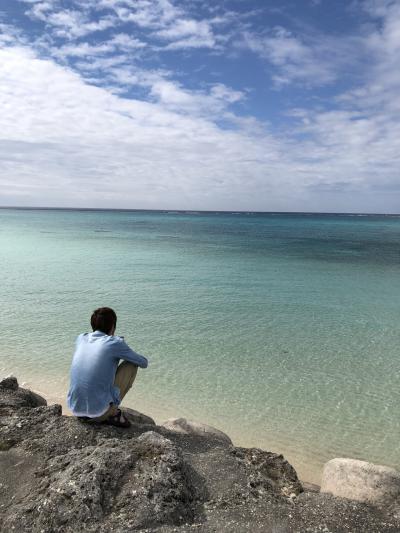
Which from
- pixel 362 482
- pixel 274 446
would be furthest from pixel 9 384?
pixel 362 482

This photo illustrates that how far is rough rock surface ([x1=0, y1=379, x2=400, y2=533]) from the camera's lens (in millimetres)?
3201

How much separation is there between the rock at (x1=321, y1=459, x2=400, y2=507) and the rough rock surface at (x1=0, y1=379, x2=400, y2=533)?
1.67 ft

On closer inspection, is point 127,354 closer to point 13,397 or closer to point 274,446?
point 13,397

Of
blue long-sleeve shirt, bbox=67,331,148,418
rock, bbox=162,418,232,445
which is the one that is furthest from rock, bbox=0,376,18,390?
rock, bbox=162,418,232,445

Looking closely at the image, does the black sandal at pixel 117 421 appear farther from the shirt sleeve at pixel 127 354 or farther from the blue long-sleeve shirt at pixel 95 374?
the shirt sleeve at pixel 127 354

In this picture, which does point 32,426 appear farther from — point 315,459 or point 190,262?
point 190,262

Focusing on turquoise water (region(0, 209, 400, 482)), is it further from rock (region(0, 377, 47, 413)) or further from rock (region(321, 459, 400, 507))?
rock (region(0, 377, 47, 413))

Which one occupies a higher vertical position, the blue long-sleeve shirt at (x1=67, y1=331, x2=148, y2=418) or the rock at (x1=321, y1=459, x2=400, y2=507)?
the blue long-sleeve shirt at (x1=67, y1=331, x2=148, y2=418)

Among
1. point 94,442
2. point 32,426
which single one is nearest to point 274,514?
point 94,442

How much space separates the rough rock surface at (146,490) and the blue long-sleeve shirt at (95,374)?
0.86 ft

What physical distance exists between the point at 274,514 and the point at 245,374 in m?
5.71

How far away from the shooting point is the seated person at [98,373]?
449cm

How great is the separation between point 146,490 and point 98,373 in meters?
1.43

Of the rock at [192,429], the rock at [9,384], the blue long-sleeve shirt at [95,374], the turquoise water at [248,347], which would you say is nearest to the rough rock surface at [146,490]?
the blue long-sleeve shirt at [95,374]
